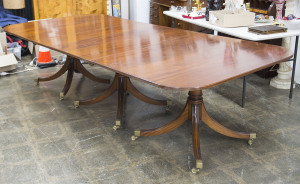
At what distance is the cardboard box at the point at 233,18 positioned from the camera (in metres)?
3.49

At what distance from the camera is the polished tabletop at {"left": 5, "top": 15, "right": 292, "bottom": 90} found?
2085 millimetres

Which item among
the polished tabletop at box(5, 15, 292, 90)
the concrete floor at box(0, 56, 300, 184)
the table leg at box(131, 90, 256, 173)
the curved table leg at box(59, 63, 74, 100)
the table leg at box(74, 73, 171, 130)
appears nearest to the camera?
the polished tabletop at box(5, 15, 292, 90)

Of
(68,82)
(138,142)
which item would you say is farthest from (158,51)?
(68,82)

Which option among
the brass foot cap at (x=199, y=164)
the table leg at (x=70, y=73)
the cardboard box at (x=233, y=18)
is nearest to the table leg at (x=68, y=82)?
the table leg at (x=70, y=73)

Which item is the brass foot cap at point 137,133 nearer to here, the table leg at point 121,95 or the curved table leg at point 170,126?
the curved table leg at point 170,126

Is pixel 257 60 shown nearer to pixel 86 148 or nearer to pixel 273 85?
pixel 86 148

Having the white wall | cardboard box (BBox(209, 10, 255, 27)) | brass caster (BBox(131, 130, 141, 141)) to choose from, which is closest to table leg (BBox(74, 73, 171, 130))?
brass caster (BBox(131, 130, 141, 141))

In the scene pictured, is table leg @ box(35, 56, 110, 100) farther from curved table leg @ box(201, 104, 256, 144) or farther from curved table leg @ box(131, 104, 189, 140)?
curved table leg @ box(201, 104, 256, 144)

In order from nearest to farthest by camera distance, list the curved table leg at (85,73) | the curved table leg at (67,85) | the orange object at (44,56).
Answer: the curved table leg at (67,85) < the curved table leg at (85,73) < the orange object at (44,56)

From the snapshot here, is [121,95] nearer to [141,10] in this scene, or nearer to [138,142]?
[138,142]

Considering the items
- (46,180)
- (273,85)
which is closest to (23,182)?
(46,180)

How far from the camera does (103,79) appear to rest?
12.9 feet

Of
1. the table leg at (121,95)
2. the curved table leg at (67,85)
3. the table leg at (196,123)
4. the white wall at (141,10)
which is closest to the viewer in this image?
the table leg at (196,123)

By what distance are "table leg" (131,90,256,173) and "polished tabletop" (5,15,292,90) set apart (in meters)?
0.32
